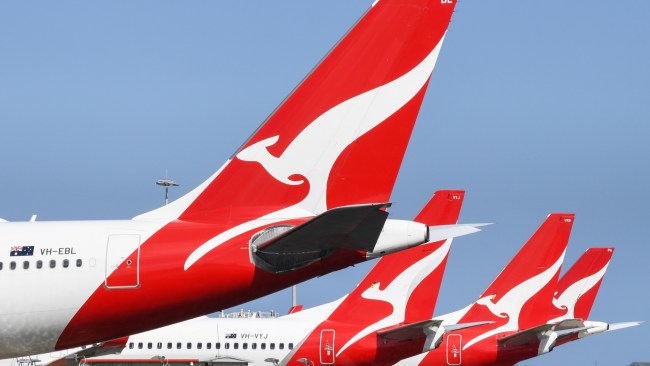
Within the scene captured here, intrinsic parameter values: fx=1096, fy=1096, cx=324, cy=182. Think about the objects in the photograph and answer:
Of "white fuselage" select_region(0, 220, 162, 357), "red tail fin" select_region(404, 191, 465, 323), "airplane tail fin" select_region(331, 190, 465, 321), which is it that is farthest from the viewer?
"red tail fin" select_region(404, 191, 465, 323)

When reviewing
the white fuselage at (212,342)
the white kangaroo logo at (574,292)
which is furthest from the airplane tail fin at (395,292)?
the white kangaroo logo at (574,292)

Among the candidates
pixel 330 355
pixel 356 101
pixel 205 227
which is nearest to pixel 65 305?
pixel 205 227

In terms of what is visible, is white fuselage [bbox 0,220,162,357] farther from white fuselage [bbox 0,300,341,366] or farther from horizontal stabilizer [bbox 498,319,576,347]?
horizontal stabilizer [bbox 498,319,576,347]

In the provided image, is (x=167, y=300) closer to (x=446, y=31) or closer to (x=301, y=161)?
(x=301, y=161)

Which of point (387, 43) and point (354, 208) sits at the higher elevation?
point (387, 43)

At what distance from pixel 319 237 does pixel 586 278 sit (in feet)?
137

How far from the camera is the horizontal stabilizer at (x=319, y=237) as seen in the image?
1488cm

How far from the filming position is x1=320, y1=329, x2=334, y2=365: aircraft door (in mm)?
35188

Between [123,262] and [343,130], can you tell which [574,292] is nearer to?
[343,130]

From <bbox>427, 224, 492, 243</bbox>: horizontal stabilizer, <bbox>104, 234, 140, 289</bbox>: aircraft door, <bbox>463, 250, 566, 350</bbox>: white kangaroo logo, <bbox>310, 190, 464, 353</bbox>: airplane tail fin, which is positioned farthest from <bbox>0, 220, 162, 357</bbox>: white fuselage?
<bbox>463, 250, 566, 350</bbox>: white kangaroo logo

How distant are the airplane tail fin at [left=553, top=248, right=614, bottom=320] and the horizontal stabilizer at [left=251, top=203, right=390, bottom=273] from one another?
39878mm

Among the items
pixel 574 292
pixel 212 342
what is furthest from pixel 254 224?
pixel 574 292

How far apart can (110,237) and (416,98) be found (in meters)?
5.31

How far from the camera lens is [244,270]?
16562mm
